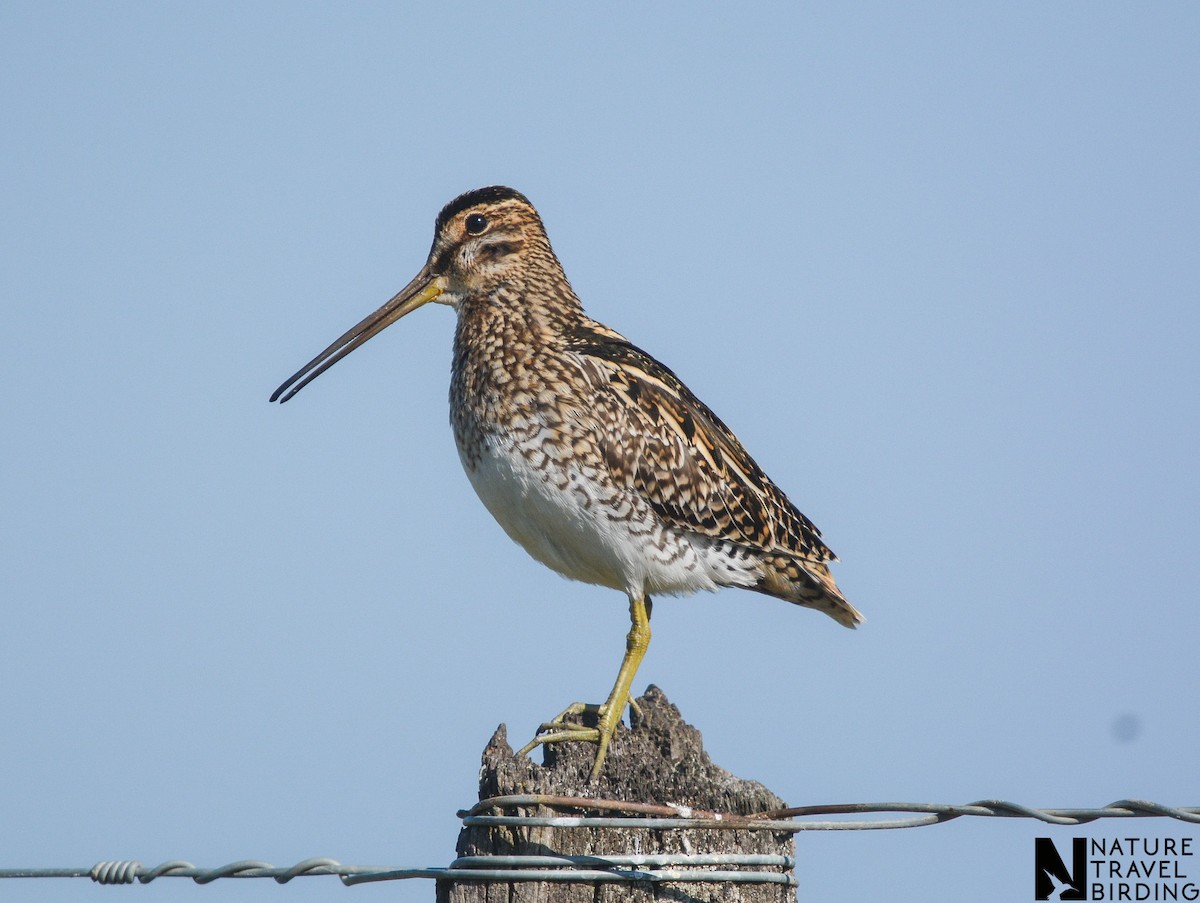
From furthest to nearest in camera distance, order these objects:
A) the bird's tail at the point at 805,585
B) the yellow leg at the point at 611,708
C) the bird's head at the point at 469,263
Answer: the bird's head at the point at 469,263, the bird's tail at the point at 805,585, the yellow leg at the point at 611,708

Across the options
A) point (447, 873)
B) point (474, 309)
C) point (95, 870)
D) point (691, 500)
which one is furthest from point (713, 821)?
point (474, 309)

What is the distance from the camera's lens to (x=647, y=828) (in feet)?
13.4

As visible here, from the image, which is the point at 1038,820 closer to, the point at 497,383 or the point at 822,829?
the point at 822,829

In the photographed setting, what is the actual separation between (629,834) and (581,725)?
68.8 inches

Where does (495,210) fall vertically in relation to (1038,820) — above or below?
above

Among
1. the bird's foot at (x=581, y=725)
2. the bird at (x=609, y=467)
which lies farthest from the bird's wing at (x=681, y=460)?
the bird's foot at (x=581, y=725)

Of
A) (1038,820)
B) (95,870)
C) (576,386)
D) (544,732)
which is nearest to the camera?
(1038,820)

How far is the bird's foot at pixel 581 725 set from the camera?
538cm

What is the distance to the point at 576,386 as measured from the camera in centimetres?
696

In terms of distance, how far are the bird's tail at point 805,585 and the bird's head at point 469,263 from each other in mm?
1911

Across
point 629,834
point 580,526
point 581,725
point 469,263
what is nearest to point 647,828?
point 629,834

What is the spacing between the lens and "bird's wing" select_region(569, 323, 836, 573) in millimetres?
6910

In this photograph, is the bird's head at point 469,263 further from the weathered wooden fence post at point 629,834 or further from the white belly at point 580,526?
the weathered wooden fence post at point 629,834

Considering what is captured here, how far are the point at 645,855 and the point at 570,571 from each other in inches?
121
